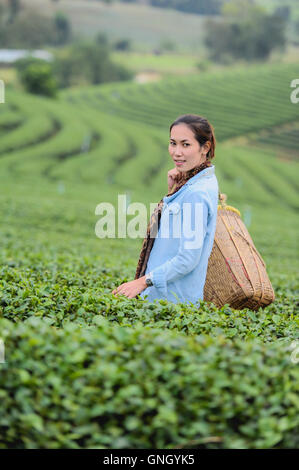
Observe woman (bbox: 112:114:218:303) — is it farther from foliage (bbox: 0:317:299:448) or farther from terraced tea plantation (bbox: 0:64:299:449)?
foliage (bbox: 0:317:299:448)

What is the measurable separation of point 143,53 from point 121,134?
2671 inches

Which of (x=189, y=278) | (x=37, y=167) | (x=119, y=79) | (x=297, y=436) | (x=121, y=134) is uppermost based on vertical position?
(x=119, y=79)

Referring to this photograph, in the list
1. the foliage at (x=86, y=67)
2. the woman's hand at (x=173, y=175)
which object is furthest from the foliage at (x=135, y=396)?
the foliage at (x=86, y=67)

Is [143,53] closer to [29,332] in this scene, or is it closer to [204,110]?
[204,110]

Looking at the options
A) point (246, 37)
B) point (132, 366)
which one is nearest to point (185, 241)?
point (132, 366)

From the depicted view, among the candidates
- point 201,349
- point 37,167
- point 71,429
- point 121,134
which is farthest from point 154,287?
point 121,134

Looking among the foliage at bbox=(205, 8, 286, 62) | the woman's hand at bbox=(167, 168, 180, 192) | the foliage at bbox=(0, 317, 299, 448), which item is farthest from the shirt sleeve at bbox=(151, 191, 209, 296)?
the foliage at bbox=(205, 8, 286, 62)

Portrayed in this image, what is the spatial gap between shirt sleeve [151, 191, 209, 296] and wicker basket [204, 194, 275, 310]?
1.92 feet

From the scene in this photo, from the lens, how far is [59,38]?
10712 cm

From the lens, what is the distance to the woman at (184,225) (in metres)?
3.87

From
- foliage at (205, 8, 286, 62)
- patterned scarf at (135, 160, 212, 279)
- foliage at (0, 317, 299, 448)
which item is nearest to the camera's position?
foliage at (0, 317, 299, 448)

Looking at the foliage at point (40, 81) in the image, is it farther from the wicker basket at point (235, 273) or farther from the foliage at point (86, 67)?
the wicker basket at point (235, 273)

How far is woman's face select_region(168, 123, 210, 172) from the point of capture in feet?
13.1

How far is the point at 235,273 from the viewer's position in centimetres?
436
